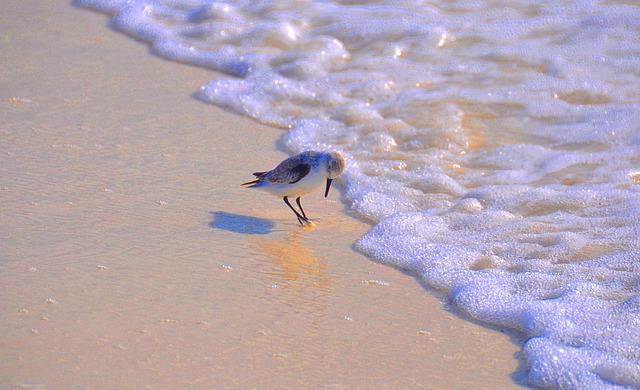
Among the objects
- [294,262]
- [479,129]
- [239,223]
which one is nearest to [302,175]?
[239,223]

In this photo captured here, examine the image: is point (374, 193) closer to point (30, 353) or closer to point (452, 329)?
point (452, 329)

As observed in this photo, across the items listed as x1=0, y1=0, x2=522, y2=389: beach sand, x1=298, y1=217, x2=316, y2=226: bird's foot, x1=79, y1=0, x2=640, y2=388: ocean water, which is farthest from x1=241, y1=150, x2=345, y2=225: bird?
x1=79, y1=0, x2=640, y2=388: ocean water

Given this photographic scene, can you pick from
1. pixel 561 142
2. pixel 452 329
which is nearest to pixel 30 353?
pixel 452 329

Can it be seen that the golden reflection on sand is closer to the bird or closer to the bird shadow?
the bird shadow

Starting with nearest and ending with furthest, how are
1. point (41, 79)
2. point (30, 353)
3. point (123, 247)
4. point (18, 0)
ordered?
point (30, 353)
point (123, 247)
point (41, 79)
point (18, 0)

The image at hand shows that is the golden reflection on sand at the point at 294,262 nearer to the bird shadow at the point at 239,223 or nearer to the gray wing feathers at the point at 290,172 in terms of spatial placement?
the bird shadow at the point at 239,223

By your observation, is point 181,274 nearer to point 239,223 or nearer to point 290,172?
point 239,223

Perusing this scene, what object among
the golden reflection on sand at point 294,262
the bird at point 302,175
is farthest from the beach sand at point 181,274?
the bird at point 302,175
